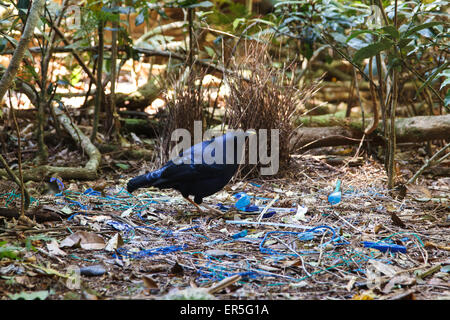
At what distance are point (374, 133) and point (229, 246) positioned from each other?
2969 millimetres

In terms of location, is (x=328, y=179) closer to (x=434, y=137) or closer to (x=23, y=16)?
(x=434, y=137)

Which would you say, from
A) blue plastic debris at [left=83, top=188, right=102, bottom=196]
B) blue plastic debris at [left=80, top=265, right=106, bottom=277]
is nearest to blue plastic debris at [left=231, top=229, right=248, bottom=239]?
blue plastic debris at [left=80, top=265, right=106, bottom=277]

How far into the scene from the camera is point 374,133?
5105 millimetres

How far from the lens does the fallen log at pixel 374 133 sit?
4.80 m

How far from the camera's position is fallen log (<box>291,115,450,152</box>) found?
4801 millimetres

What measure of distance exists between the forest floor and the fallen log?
3.03 ft

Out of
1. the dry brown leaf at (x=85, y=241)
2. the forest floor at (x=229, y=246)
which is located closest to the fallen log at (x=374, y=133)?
the forest floor at (x=229, y=246)

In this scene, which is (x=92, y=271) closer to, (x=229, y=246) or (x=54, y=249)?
(x=54, y=249)

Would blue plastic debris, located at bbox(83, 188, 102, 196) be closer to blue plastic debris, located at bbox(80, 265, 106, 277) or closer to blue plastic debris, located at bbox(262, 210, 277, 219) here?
blue plastic debris, located at bbox(262, 210, 277, 219)

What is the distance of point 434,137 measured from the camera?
192 inches

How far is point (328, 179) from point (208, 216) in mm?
1613

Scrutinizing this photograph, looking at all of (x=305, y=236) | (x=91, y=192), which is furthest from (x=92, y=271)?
(x=91, y=192)
